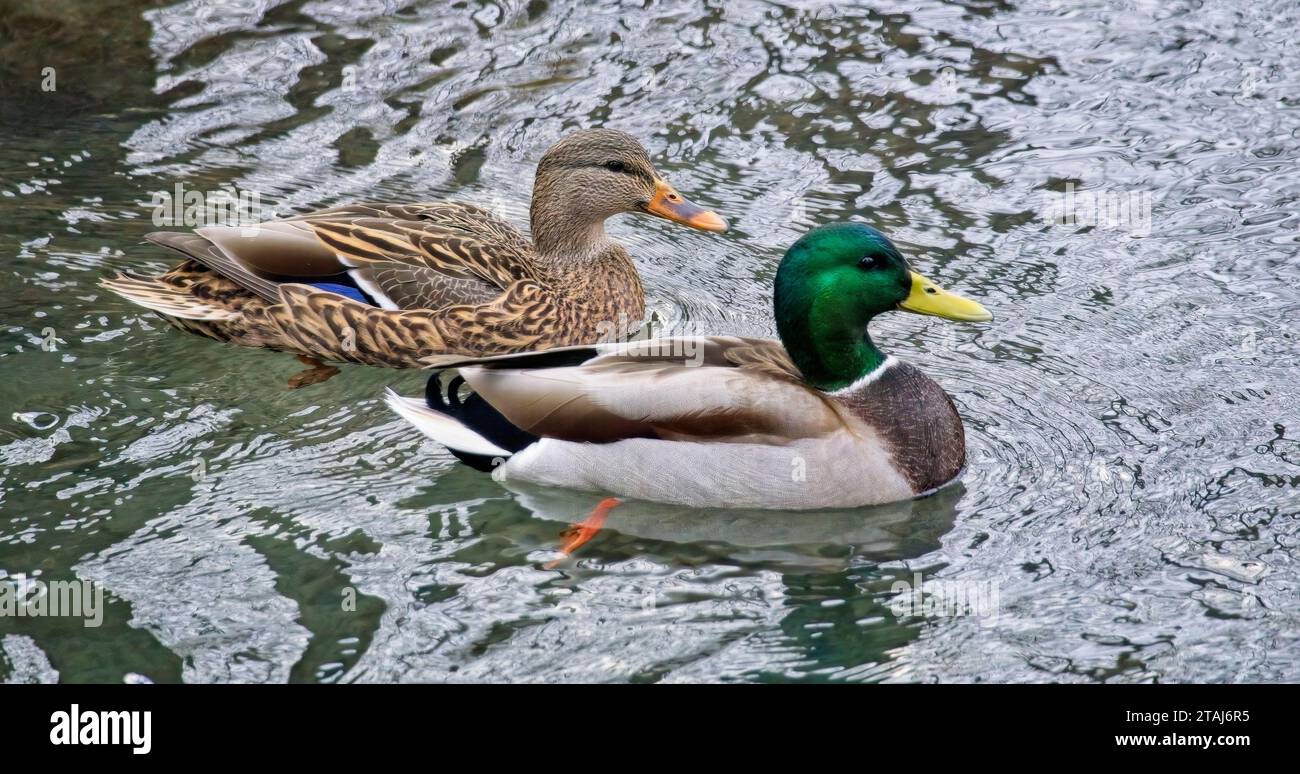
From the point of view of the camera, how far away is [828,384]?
6727 mm

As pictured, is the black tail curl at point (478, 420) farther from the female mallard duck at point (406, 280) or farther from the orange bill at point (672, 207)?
the orange bill at point (672, 207)

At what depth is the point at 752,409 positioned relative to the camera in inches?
253

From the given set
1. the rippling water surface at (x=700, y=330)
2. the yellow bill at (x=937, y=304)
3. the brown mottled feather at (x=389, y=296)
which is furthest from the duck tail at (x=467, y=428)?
the yellow bill at (x=937, y=304)

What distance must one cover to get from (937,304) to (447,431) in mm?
2181

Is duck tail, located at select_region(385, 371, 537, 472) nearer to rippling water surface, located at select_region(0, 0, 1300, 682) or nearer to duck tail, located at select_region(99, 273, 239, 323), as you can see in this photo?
rippling water surface, located at select_region(0, 0, 1300, 682)

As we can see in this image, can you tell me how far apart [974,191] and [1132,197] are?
89 cm

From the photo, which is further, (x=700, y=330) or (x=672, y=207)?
(x=700, y=330)

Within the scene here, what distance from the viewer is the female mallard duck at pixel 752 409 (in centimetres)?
643

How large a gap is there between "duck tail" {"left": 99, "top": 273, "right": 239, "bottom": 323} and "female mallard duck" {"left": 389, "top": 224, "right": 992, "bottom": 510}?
1320mm

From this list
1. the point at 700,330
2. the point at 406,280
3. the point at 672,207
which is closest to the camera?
the point at 406,280

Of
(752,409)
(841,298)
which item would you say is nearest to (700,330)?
(841,298)

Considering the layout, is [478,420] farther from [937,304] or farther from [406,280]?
[937,304]

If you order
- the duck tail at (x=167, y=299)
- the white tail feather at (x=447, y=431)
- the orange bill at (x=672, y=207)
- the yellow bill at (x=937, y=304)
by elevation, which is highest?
the orange bill at (x=672, y=207)

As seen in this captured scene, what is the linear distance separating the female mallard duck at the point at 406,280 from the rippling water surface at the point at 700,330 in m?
0.23
